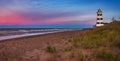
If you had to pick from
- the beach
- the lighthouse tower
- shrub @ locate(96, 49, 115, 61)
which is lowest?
the beach

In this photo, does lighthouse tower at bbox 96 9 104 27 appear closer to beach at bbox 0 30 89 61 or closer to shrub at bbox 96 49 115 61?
beach at bbox 0 30 89 61

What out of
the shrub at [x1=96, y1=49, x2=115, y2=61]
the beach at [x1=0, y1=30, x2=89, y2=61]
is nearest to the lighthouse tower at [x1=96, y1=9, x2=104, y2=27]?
the beach at [x1=0, y1=30, x2=89, y2=61]

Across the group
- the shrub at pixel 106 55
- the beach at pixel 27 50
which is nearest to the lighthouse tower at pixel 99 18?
the beach at pixel 27 50

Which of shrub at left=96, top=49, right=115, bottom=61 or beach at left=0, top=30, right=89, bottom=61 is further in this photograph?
beach at left=0, top=30, right=89, bottom=61

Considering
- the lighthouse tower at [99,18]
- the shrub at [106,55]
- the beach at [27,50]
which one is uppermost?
the lighthouse tower at [99,18]

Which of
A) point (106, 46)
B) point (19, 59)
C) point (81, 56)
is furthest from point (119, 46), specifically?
point (19, 59)

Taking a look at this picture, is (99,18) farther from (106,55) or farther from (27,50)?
A: (106,55)

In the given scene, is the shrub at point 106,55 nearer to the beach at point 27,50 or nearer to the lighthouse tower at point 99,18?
the beach at point 27,50

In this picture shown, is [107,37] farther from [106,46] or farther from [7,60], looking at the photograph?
[7,60]

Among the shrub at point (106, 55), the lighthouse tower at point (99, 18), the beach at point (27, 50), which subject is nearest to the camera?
the shrub at point (106, 55)

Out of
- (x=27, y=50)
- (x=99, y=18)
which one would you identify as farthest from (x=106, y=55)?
(x=99, y=18)

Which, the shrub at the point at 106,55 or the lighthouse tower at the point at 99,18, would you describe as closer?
the shrub at the point at 106,55

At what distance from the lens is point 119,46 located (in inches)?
383

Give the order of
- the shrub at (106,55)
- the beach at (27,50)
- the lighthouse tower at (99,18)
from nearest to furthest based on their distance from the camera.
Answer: the shrub at (106,55), the beach at (27,50), the lighthouse tower at (99,18)
